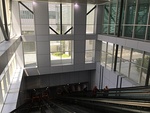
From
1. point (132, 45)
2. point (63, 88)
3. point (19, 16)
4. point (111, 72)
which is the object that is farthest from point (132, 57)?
point (19, 16)

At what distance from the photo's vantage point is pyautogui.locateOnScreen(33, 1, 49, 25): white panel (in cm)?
1059

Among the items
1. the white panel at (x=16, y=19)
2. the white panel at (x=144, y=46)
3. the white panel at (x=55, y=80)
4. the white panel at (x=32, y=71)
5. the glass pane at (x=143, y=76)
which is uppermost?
the white panel at (x=16, y=19)

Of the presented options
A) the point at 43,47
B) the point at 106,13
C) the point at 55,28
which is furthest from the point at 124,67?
the point at 43,47

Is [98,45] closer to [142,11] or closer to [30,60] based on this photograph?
[142,11]

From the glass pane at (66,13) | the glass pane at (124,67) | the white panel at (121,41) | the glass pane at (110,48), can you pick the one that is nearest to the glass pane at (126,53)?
the glass pane at (124,67)

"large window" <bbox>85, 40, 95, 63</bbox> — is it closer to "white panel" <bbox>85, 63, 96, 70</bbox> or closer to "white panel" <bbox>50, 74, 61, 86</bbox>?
"white panel" <bbox>85, 63, 96, 70</bbox>

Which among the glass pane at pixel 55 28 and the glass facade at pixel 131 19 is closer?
the glass facade at pixel 131 19

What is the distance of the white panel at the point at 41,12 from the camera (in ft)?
34.7

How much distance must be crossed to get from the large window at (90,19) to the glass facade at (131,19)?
4.47 ft

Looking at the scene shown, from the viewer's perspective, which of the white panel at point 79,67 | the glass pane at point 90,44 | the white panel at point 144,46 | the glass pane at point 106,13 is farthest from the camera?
the glass pane at point 90,44

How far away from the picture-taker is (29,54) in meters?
11.4

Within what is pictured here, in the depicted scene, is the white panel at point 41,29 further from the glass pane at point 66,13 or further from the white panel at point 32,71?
the white panel at point 32,71

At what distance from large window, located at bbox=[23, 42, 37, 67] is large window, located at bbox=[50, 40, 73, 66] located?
1.43m

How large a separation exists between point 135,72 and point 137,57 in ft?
3.28
